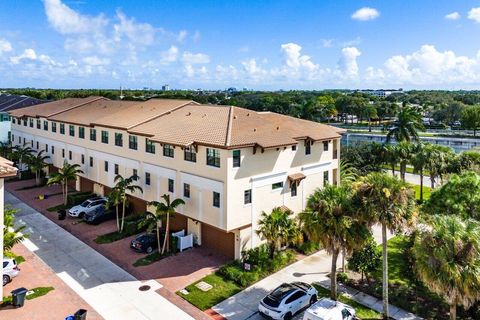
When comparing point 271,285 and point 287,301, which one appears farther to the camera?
point 271,285

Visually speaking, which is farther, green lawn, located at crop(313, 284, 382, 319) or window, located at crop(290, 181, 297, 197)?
window, located at crop(290, 181, 297, 197)

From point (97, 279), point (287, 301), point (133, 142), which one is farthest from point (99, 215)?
point (287, 301)

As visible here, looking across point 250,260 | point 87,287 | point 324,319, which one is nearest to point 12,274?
point 87,287

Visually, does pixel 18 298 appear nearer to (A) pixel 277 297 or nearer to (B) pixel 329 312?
(A) pixel 277 297

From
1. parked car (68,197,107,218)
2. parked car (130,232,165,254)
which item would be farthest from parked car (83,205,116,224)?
parked car (130,232,165,254)

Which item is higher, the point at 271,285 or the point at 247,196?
the point at 247,196

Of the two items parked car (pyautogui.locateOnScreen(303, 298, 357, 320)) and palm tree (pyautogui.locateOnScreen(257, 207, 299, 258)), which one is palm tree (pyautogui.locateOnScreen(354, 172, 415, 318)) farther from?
palm tree (pyautogui.locateOnScreen(257, 207, 299, 258))
